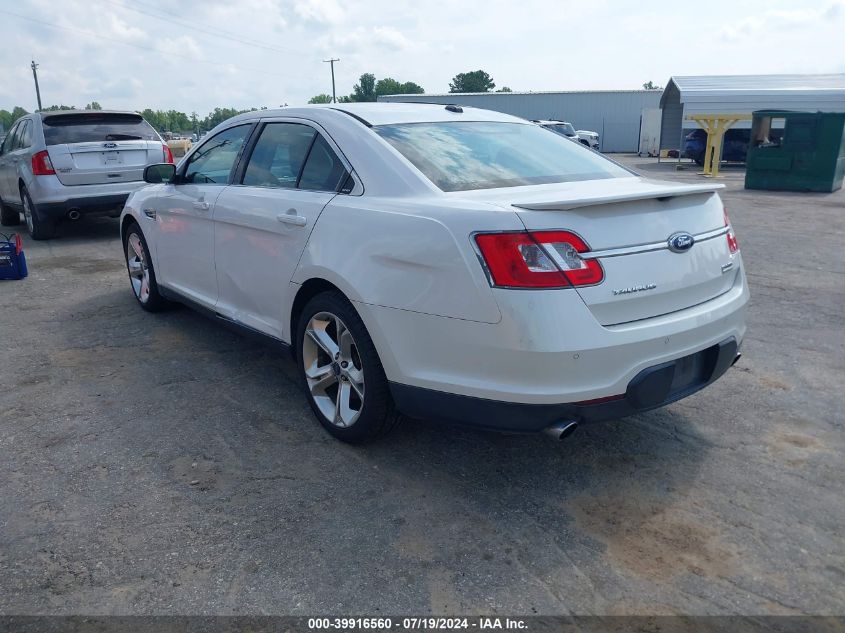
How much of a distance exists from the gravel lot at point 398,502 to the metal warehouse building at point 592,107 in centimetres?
4307

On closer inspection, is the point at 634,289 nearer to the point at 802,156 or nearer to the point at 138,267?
the point at 138,267

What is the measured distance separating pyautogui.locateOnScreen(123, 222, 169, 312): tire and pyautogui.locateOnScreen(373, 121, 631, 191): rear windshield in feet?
9.77

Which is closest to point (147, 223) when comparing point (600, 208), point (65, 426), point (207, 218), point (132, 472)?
point (207, 218)

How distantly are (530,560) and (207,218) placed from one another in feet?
9.85

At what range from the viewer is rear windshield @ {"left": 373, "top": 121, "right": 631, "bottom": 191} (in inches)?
129

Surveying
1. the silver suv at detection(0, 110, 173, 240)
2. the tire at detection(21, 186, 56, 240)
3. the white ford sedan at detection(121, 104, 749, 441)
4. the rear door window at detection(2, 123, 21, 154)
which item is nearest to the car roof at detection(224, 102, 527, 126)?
the white ford sedan at detection(121, 104, 749, 441)

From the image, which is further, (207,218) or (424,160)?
(207,218)

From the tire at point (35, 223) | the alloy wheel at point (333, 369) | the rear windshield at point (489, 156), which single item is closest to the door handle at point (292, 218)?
the alloy wheel at point (333, 369)

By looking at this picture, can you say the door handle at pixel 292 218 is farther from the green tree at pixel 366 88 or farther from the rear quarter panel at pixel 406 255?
the green tree at pixel 366 88

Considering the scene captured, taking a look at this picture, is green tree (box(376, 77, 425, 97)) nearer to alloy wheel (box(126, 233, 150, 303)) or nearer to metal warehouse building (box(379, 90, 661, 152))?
metal warehouse building (box(379, 90, 661, 152))

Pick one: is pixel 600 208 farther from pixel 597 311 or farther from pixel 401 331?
pixel 401 331

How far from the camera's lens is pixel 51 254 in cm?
898

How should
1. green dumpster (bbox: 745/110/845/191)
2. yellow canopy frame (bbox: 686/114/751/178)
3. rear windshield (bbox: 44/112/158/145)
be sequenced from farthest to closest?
yellow canopy frame (bbox: 686/114/751/178), green dumpster (bbox: 745/110/845/191), rear windshield (bbox: 44/112/158/145)

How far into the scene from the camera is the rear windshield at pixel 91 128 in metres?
9.43
